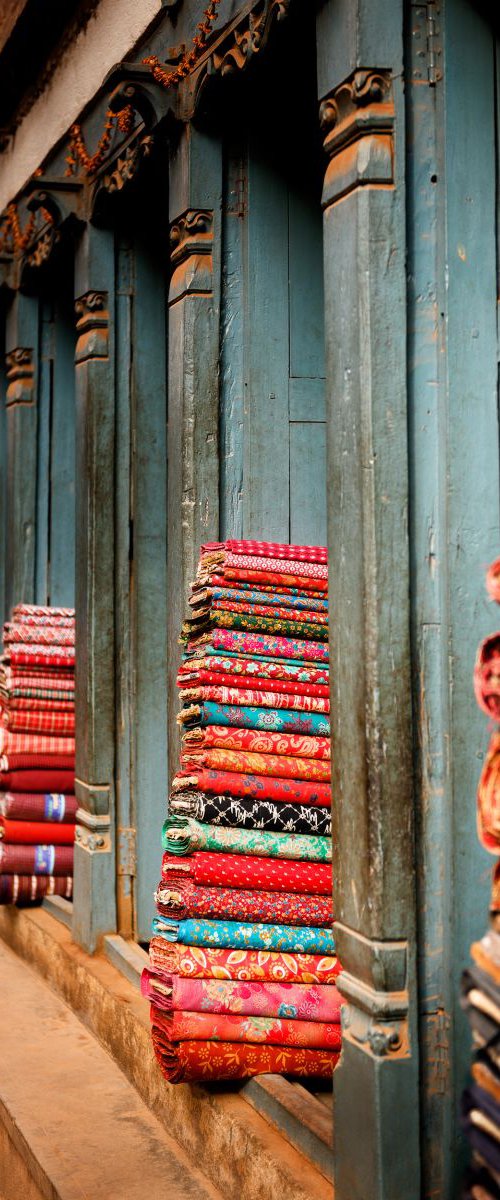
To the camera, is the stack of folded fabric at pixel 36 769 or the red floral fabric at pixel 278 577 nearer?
the red floral fabric at pixel 278 577

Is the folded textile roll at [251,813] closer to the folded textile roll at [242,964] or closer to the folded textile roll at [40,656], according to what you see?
the folded textile roll at [242,964]

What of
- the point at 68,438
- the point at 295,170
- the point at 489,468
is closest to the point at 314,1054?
the point at 489,468

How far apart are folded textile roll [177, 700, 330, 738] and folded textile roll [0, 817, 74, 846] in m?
2.70

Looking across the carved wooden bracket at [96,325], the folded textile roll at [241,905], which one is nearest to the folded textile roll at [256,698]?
the folded textile roll at [241,905]

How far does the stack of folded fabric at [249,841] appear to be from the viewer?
3.87 metres

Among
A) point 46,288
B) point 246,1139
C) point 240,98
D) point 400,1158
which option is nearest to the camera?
point 400,1158

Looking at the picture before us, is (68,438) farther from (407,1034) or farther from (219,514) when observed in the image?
(407,1034)

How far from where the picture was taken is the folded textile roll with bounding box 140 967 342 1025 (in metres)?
3.82

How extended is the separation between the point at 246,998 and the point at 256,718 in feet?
2.69

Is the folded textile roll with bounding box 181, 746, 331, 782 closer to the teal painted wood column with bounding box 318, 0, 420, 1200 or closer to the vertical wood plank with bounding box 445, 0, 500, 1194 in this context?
the teal painted wood column with bounding box 318, 0, 420, 1200

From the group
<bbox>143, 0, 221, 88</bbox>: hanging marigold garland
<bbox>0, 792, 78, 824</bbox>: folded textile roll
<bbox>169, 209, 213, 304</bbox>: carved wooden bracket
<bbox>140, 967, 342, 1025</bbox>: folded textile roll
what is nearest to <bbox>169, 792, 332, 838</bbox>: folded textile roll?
<bbox>140, 967, 342, 1025</bbox>: folded textile roll

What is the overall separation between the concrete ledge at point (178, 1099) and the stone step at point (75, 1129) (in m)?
0.06

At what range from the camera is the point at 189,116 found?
15.4ft

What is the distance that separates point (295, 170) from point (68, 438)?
11.2 feet
